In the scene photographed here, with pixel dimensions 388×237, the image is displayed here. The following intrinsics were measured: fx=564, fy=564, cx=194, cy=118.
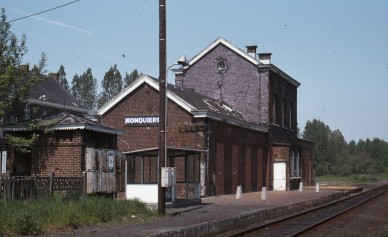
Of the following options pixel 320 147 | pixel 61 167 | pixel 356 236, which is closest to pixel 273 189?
pixel 61 167

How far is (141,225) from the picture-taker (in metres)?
15.7

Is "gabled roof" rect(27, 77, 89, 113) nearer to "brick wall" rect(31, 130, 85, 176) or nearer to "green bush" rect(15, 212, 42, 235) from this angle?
"brick wall" rect(31, 130, 85, 176)

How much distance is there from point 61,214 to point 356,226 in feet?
31.2

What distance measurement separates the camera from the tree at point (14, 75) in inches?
871

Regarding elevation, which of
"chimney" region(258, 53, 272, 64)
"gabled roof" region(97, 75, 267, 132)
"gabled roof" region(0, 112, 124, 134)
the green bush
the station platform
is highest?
"chimney" region(258, 53, 272, 64)

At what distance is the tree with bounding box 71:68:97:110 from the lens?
90.2 metres

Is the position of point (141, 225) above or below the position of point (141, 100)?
below

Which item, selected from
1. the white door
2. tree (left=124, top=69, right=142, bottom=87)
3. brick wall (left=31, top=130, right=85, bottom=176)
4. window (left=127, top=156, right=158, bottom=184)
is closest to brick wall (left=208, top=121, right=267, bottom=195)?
the white door

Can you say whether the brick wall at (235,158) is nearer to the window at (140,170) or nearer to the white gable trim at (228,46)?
the window at (140,170)

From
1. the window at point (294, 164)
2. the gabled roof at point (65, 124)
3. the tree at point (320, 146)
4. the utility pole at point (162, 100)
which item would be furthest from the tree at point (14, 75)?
the tree at point (320, 146)

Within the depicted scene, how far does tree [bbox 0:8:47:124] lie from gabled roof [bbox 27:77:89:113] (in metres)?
27.2

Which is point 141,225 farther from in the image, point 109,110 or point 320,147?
point 320,147

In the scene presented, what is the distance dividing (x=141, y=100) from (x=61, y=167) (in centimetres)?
1150

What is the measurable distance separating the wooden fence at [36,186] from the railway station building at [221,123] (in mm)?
2419
